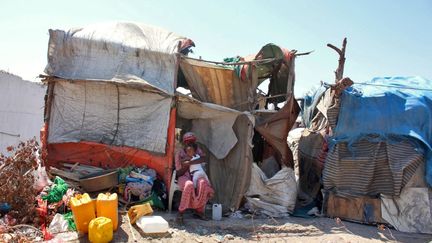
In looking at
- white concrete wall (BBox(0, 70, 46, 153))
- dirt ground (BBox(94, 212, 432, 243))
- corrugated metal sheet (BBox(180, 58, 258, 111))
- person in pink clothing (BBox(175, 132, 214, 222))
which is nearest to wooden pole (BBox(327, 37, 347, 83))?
corrugated metal sheet (BBox(180, 58, 258, 111))

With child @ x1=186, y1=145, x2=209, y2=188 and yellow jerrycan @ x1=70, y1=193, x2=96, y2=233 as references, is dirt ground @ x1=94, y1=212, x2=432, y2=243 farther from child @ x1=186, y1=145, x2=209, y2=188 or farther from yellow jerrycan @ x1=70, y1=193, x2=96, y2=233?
child @ x1=186, y1=145, x2=209, y2=188

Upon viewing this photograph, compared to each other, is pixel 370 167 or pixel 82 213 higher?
pixel 370 167

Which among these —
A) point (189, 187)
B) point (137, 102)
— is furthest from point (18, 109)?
point (189, 187)

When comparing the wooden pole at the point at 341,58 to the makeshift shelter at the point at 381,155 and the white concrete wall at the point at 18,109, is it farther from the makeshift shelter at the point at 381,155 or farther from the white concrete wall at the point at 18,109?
the white concrete wall at the point at 18,109

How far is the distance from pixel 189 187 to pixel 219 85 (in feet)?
7.67

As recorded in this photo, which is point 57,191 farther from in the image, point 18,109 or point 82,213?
point 18,109

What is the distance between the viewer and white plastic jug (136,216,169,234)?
5457 mm

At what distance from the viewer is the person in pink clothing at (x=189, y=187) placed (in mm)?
6230

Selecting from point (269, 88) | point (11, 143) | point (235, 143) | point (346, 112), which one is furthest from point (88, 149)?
point (11, 143)

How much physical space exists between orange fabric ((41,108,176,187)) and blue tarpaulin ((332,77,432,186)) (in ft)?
10.8

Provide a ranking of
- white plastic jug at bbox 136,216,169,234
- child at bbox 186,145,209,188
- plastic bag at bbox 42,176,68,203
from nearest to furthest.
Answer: white plastic jug at bbox 136,216,169,234 < plastic bag at bbox 42,176,68,203 < child at bbox 186,145,209,188

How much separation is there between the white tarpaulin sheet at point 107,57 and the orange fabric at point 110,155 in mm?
919

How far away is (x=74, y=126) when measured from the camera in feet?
23.9

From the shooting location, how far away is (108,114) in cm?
725
